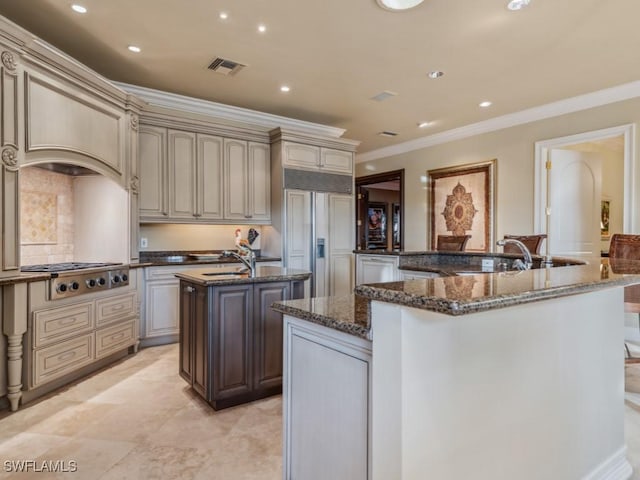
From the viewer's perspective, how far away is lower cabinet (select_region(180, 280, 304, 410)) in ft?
7.80

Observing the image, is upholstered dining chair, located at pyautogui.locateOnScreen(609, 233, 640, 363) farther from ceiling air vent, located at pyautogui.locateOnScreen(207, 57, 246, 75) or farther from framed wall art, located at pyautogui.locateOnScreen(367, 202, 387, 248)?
framed wall art, located at pyautogui.locateOnScreen(367, 202, 387, 248)

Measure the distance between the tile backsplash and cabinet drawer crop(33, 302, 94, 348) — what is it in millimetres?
718

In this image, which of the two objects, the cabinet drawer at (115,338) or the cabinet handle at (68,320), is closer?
the cabinet handle at (68,320)

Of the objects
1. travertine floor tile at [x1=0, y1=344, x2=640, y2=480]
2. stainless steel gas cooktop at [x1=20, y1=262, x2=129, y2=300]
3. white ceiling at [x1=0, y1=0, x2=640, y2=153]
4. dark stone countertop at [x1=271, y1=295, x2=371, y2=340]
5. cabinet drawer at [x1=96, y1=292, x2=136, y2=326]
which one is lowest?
travertine floor tile at [x1=0, y1=344, x2=640, y2=480]

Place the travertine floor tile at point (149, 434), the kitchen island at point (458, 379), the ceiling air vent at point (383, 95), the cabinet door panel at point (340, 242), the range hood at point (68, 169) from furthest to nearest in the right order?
the cabinet door panel at point (340, 242) < the ceiling air vent at point (383, 95) < the range hood at point (68, 169) < the travertine floor tile at point (149, 434) < the kitchen island at point (458, 379)

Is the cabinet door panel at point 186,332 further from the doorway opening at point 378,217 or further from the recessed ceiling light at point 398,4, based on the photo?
the doorway opening at point 378,217

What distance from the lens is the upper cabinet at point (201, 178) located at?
4027 millimetres

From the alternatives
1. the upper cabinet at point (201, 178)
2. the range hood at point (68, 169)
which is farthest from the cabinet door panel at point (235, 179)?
the range hood at point (68, 169)

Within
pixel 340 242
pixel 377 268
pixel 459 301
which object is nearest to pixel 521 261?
pixel 377 268

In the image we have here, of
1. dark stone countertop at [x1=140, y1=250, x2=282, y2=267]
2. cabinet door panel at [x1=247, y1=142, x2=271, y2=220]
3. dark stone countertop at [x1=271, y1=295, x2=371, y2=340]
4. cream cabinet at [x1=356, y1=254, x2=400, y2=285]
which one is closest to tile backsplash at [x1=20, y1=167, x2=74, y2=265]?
dark stone countertop at [x1=140, y1=250, x2=282, y2=267]

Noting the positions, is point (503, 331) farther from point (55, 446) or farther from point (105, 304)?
point (105, 304)

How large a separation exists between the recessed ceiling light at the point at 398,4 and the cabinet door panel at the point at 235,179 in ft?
8.48

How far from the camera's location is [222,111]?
15.0ft

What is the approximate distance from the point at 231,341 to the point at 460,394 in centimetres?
169
